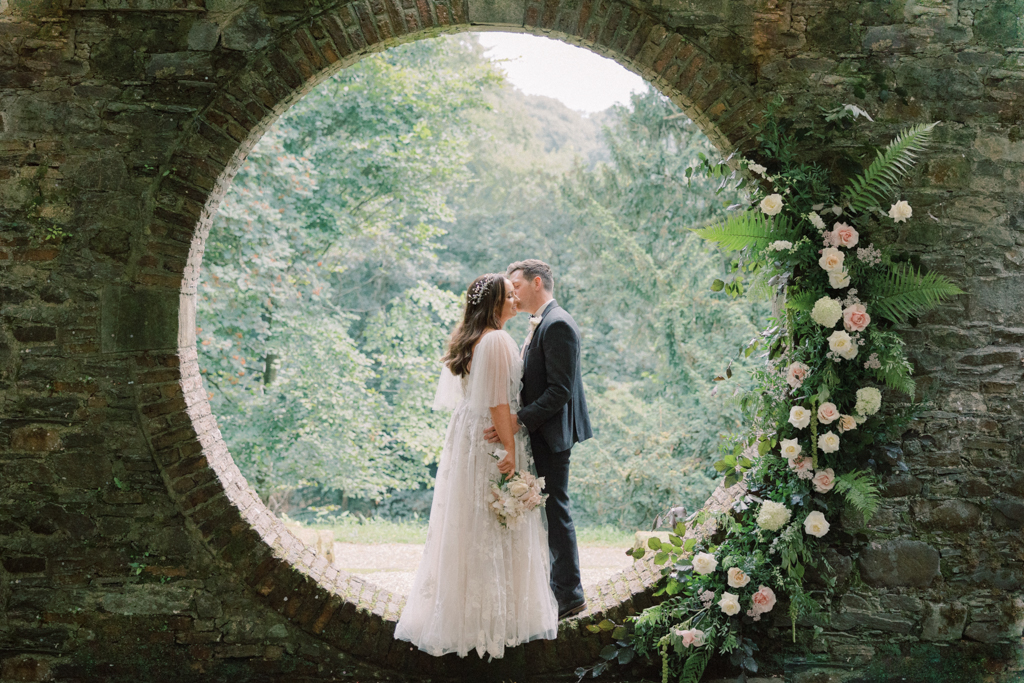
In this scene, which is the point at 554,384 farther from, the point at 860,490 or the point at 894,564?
the point at 894,564

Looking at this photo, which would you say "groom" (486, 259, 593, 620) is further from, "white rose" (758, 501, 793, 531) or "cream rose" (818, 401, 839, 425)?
"cream rose" (818, 401, 839, 425)

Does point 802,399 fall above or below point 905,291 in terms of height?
below

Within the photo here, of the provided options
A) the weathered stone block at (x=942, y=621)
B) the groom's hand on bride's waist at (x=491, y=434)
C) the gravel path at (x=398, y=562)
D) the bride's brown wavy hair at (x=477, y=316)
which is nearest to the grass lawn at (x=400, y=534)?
the gravel path at (x=398, y=562)

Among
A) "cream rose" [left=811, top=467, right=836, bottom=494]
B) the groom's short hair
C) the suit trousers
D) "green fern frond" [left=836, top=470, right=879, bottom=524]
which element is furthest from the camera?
the groom's short hair

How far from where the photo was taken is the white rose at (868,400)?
9.11ft

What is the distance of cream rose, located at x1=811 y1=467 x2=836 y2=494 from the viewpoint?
2.77 meters

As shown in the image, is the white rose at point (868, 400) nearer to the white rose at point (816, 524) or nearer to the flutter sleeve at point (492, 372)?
the white rose at point (816, 524)

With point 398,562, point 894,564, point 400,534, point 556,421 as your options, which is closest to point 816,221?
point 556,421

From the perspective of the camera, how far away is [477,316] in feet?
10.0

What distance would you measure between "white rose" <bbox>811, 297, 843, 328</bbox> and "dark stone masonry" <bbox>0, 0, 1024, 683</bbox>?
0.53 m

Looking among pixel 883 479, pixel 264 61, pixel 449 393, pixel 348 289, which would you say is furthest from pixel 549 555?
pixel 348 289

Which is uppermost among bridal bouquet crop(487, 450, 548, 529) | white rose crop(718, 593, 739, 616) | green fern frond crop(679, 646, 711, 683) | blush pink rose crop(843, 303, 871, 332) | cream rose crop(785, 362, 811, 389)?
blush pink rose crop(843, 303, 871, 332)

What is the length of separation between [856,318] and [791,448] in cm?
59

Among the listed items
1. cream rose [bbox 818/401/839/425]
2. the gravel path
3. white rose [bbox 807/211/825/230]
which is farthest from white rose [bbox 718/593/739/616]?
the gravel path
